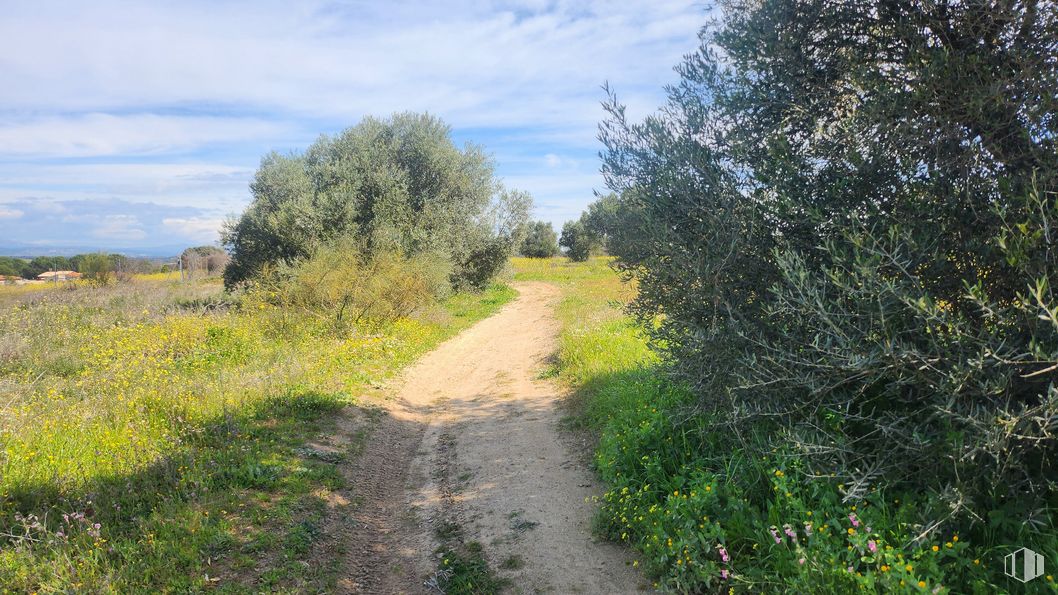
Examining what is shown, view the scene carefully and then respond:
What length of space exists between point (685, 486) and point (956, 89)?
3825 mm

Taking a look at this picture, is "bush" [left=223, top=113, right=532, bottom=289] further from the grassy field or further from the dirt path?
the dirt path

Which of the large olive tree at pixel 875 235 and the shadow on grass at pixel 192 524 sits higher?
the large olive tree at pixel 875 235

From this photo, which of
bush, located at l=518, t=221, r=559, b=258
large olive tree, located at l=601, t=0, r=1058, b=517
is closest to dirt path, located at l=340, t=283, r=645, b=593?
large olive tree, located at l=601, t=0, r=1058, b=517

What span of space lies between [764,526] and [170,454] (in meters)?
6.15

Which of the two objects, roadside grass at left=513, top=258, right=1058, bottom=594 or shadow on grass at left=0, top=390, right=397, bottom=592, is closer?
roadside grass at left=513, top=258, right=1058, bottom=594

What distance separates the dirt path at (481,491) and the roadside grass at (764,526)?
415 millimetres

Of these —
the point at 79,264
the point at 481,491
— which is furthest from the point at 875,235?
the point at 79,264

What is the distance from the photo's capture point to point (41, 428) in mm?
6938

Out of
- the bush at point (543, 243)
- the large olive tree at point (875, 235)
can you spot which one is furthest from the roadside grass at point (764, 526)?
the bush at point (543, 243)

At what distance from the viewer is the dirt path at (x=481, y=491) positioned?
15.9 feet

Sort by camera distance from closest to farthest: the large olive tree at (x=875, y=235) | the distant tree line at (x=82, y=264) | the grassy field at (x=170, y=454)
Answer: the large olive tree at (x=875, y=235), the grassy field at (x=170, y=454), the distant tree line at (x=82, y=264)

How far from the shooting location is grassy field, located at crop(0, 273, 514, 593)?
4590 millimetres

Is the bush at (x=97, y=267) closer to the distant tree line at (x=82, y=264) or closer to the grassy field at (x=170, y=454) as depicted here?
the distant tree line at (x=82, y=264)

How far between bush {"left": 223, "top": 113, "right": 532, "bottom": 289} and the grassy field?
6306 mm
